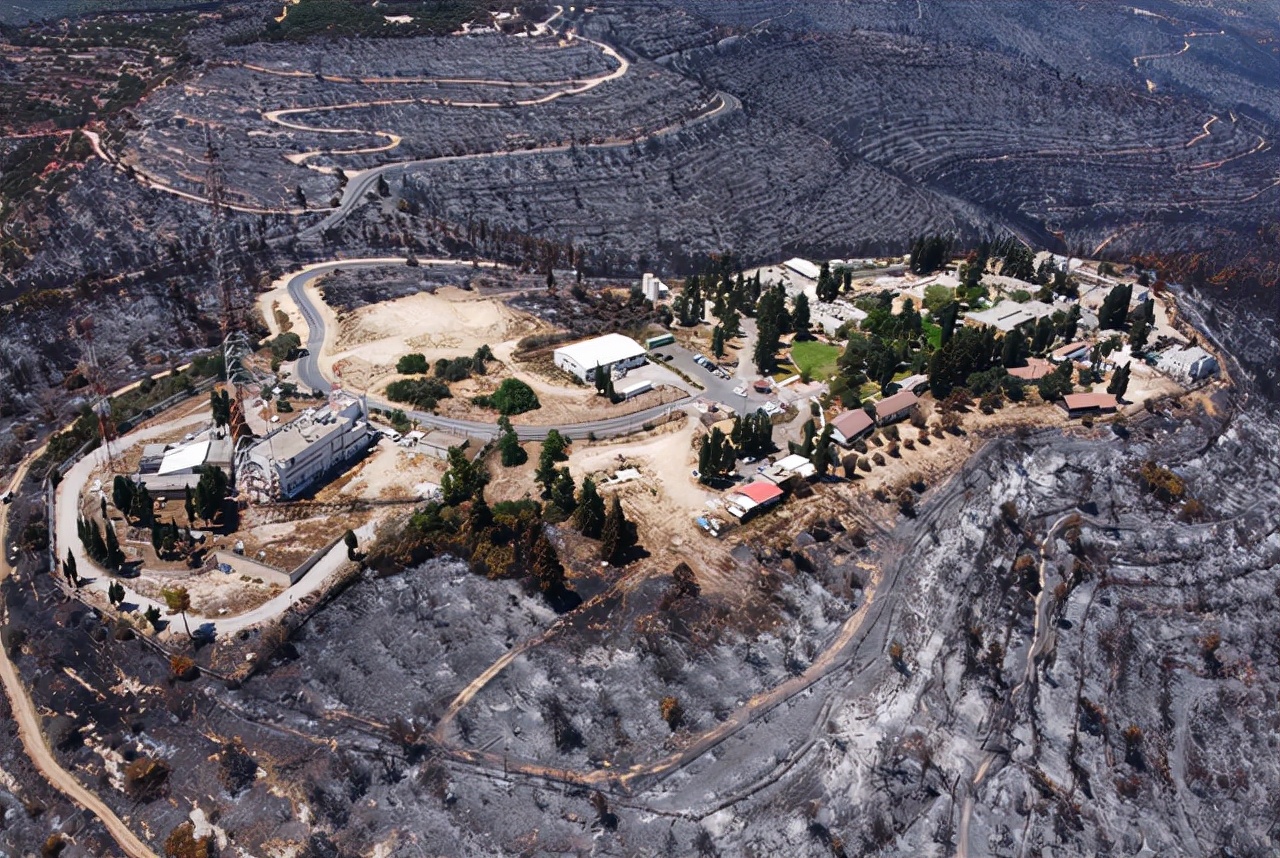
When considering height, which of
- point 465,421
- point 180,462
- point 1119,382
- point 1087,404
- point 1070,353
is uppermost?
point 180,462

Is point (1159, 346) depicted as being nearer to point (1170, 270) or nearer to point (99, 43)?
point (1170, 270)

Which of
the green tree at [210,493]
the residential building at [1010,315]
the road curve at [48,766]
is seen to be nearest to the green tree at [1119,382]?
the residential building at [1010,315]

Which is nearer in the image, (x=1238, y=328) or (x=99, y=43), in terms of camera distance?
(x=1238, y=328)

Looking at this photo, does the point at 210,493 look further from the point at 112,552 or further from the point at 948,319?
the point at 948,319

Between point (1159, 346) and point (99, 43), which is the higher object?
point (99, 43)

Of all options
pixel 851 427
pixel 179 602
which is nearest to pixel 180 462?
pixel 179 602

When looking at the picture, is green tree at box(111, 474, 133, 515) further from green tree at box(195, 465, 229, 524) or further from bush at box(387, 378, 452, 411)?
bush at box(387, 378, 452, 411)

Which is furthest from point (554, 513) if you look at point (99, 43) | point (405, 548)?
point (99, 43)

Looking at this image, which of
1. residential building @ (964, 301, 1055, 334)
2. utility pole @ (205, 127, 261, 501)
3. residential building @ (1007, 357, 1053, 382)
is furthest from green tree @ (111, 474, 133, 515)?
residential building @ (964, 301, 1055, 334)
